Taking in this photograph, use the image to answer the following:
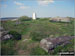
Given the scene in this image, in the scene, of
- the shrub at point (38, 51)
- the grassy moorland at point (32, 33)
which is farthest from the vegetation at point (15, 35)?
the shrub at point (38, 51)

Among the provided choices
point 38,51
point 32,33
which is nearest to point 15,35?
point 32,33

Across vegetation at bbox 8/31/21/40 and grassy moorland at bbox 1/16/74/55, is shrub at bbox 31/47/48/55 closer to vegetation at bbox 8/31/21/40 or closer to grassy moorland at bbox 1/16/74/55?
Result: grassy moorland at bbox 1/16/74/55

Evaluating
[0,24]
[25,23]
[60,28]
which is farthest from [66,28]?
[0,24]

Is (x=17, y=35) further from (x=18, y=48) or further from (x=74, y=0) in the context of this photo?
(x=74, y=0)

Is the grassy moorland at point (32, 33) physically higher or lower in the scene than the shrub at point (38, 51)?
higher

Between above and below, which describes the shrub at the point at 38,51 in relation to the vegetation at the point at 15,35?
below

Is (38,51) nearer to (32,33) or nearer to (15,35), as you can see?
(32,33)

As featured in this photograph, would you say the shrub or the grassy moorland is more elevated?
the grassy moorland

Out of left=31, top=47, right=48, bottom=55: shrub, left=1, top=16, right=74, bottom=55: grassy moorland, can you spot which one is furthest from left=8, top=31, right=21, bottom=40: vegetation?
left=31, top=47, right=48, bottom=55: shrub

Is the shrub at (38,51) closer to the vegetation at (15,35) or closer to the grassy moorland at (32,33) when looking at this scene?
the grassy moorland at (32,33)
